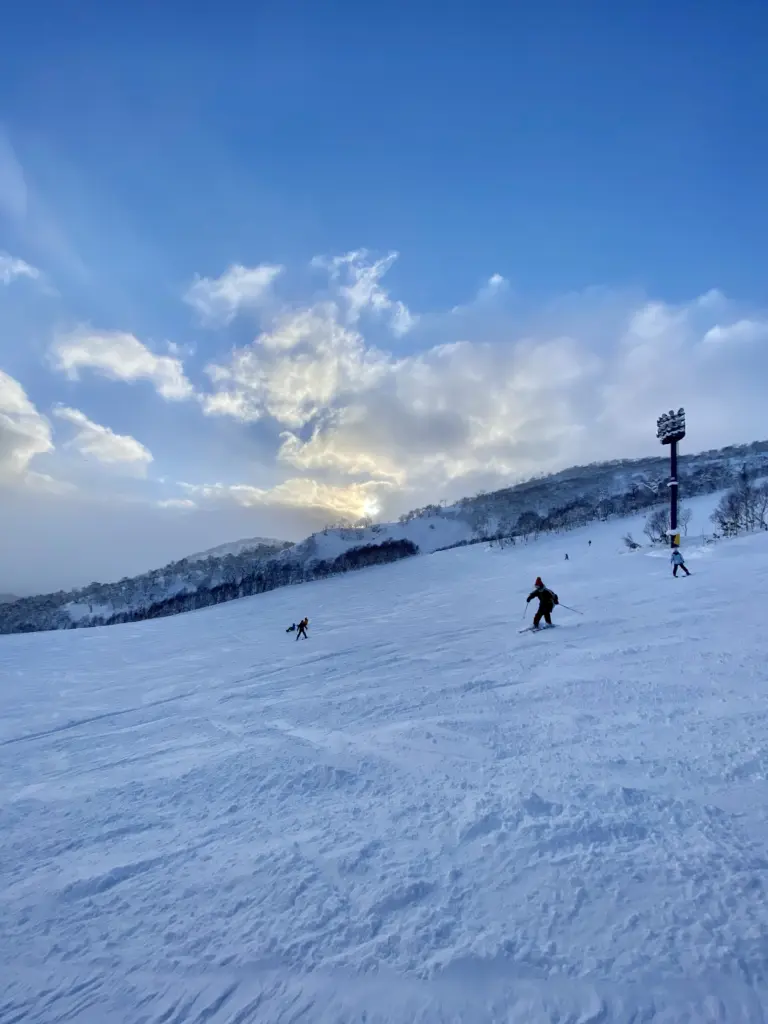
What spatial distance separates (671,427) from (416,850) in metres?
48.0

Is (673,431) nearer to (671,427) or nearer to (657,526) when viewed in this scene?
(671,427)

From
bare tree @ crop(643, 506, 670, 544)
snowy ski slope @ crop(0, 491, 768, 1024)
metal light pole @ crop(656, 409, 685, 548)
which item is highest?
metal light pole @ crop(656, 409, 685, 548)

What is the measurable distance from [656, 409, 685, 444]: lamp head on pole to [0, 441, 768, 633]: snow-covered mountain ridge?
37.7 metres

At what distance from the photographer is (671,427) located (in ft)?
142

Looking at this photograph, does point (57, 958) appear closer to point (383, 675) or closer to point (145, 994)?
point (145, 994)

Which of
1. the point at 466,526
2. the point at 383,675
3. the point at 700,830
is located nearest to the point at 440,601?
the point at 383,675

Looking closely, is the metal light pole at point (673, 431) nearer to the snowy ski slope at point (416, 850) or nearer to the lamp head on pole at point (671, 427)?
the lamp head on pole at point (671, 427)

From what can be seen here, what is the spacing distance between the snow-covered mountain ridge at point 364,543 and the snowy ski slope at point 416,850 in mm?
75191

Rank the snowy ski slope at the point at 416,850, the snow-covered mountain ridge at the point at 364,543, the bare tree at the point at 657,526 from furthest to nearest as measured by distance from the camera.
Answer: the snow-covered mountain ridge at the point at 364,543 → the bare tree at the point at 657,526 → the snowy ski slope at the point at 416,850

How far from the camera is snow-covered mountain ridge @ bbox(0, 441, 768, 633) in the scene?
3703 inches

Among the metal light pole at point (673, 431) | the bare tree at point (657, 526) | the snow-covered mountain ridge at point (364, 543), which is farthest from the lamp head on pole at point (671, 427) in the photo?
the snow-covered mountain ridge at point (364, 543)

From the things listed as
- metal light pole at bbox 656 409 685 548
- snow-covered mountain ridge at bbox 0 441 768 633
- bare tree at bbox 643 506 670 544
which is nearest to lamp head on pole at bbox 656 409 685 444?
metal light pole at bbox 656 409 685 548

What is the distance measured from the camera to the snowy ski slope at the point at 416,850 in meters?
2.99

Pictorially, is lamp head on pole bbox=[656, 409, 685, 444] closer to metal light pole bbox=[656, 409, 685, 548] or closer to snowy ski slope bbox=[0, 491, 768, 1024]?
metal light pole bbox=[656, 409, 685, 548]
